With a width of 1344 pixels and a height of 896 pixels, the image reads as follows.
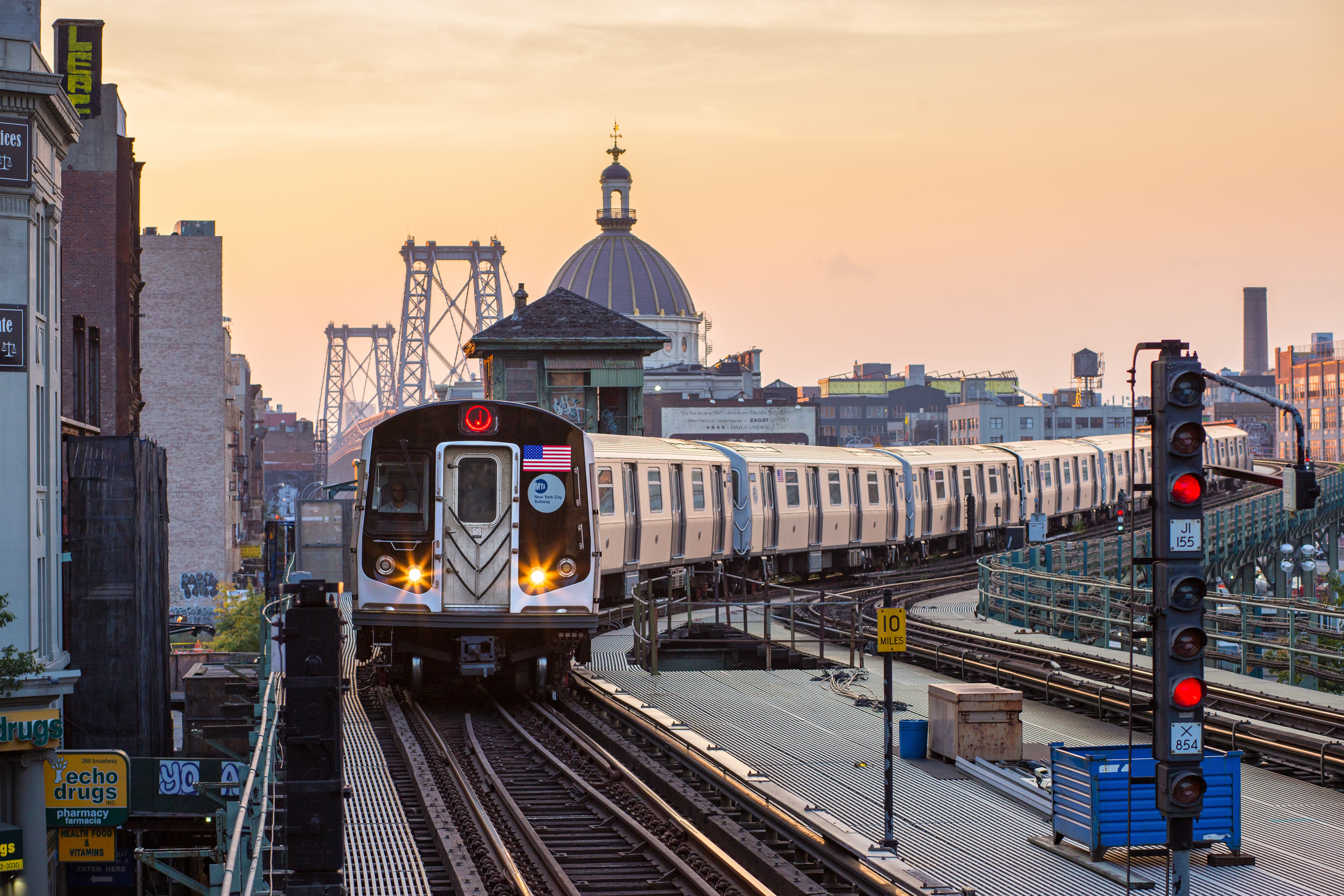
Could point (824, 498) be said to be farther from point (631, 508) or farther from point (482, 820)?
point (482, 820)

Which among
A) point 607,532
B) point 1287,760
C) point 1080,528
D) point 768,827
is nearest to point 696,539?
point 607,532

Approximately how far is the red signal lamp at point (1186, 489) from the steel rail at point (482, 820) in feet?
15.6

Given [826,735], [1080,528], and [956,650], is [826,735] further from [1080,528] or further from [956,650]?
[1080,528]

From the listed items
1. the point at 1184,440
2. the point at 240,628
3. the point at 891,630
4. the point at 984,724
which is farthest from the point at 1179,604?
the point at 240,628

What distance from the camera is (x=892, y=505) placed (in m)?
39.2

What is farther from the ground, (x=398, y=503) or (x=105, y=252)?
(x=105, y=252)

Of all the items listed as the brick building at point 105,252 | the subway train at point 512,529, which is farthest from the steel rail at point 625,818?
the brick building at point 105,252

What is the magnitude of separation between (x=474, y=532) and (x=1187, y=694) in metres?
10.2

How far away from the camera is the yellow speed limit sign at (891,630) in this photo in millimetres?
11172

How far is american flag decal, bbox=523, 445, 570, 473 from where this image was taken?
56.2 feet

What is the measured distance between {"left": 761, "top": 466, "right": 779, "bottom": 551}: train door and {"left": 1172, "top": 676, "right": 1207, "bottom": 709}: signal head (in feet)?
82.5

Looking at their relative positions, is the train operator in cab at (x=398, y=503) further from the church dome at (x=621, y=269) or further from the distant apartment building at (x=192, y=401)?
the church dome at (x=621, y=269)

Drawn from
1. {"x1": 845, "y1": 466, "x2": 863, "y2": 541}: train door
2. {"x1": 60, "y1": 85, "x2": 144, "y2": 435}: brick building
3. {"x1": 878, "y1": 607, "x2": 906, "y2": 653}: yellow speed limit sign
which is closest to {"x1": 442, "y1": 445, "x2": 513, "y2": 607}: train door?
{"x1": 878, "y1": 607, "x2": 906, "y2": 653}: yellow speed limit sign

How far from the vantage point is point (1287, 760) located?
1425 cm
